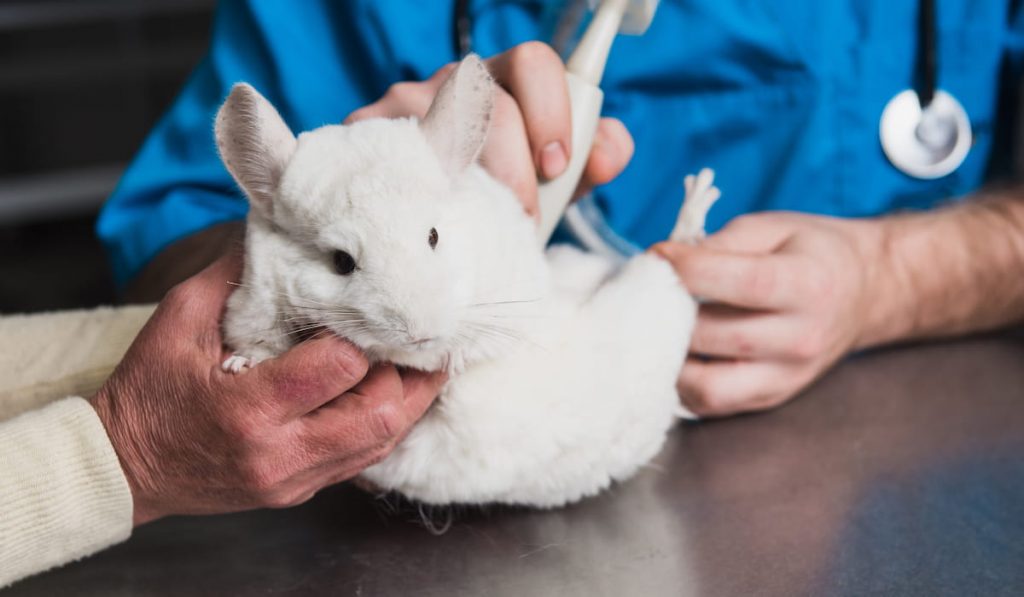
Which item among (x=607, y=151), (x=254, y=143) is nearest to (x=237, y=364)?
(x=254, y=143)

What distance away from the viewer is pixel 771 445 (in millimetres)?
905

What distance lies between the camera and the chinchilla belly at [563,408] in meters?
0.70

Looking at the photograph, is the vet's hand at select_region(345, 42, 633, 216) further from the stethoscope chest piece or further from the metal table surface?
the stethoscope chest piece

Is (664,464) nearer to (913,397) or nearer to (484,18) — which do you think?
(913,397)

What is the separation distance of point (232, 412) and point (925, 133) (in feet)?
2.80

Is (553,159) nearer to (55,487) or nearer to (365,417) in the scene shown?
(365,417)

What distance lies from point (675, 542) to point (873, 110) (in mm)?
624

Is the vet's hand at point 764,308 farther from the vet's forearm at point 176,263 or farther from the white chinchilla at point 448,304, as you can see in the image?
the vet's forearm at point 176,263

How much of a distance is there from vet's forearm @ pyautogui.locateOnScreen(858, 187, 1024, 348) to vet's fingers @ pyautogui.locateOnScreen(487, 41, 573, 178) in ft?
1.51

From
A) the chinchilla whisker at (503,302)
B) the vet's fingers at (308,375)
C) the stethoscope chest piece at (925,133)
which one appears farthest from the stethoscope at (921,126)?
the vet's fingers at (308,375)

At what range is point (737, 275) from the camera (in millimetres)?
873

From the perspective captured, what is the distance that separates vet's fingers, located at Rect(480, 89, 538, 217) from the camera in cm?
75

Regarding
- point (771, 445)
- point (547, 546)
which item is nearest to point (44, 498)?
point (547, 546)

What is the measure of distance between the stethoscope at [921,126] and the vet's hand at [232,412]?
1.53ft
